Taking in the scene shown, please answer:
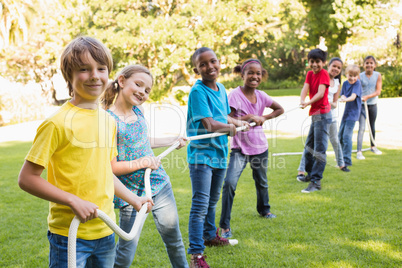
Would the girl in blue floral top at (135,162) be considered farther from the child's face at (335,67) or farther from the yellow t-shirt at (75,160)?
the child's face at (335,67)

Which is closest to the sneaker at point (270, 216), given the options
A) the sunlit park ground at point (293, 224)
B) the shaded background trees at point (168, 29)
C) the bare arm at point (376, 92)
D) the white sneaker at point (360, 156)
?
the sunlit park ground at point (293, 224)

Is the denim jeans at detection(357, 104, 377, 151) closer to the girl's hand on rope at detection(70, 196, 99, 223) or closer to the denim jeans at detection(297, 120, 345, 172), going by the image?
the denim jeans at detection(297, 120, 345, 172)

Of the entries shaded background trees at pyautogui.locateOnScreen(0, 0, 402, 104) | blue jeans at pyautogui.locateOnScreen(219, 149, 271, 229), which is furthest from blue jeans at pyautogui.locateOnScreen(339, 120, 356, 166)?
shaded background trees at pyautogui.locateOnScreen(0, 0, 402, 104)

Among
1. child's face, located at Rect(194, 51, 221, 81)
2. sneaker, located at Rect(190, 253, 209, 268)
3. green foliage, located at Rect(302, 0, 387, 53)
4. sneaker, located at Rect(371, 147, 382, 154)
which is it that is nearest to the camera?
sneaker, located at Rect(190, 253, 209, 268)

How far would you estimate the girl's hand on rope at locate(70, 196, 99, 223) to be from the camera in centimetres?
163

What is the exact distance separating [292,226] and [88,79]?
2856mm

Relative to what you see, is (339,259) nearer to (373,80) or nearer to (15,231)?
(15,231)

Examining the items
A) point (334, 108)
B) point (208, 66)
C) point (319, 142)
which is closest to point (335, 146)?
point (334, 108)

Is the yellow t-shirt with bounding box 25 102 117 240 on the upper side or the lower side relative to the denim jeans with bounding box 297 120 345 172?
upper

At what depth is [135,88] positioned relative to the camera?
2.54 metres

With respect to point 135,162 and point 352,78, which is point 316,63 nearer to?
point 352,78

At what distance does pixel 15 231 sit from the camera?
4070 millimetres

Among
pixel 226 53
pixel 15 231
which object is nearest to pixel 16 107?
pixel 226 53

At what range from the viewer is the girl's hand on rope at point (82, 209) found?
1.63 metres
